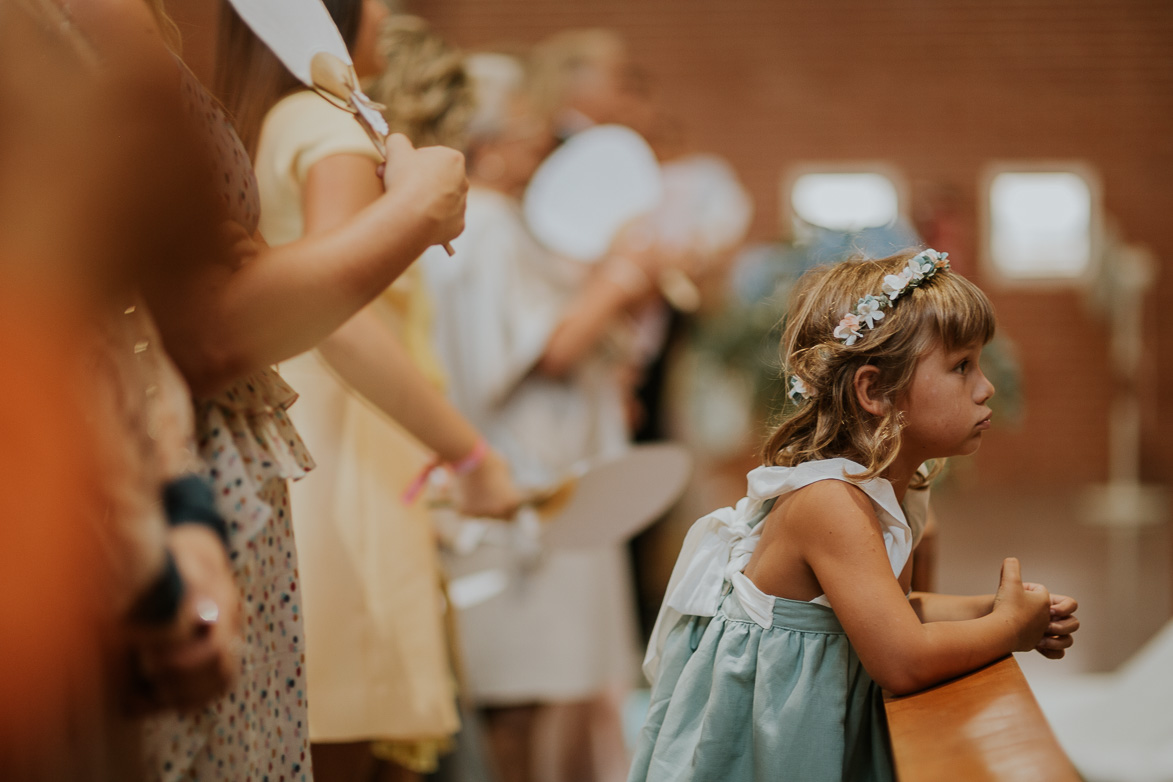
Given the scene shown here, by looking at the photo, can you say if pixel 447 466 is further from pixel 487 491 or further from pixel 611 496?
pixel 611 496

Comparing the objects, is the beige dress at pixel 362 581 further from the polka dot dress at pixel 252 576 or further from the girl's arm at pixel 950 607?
the girl's arm at pixel 950 607

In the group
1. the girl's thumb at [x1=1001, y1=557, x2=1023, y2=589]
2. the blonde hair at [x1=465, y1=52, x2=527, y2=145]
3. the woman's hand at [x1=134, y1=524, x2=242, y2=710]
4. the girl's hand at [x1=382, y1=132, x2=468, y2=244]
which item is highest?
the blonde hair at [x1=465, y1=52, x2=527, y2=145]

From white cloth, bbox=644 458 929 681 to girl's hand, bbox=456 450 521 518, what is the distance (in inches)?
15.5

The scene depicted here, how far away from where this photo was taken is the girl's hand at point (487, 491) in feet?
4.73

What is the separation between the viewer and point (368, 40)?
108 cm

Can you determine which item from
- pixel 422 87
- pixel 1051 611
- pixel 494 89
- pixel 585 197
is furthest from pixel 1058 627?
pixel 494 89

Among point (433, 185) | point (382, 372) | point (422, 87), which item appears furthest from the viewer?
point (422, 87)

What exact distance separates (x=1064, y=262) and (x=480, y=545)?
7.05 metres

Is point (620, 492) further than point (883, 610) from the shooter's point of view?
Yes

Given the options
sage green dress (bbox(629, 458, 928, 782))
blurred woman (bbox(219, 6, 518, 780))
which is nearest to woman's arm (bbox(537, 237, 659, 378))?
blurred woman (bbox(219, 6, 518, 780))

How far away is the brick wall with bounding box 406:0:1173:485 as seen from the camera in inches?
310

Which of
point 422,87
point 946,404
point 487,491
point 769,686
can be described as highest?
point 422,87

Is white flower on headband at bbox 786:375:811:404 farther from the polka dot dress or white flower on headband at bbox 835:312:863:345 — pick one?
the polka dot dress

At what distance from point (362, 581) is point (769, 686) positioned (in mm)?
561
